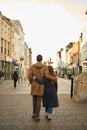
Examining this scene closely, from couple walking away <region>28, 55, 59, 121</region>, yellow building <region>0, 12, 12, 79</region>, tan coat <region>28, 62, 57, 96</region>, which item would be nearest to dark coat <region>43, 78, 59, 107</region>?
couple walking away <region>28, 55, 59, 121</region>

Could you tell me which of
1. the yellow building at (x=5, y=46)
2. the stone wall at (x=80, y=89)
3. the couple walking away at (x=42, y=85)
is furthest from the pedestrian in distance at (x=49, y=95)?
the yellow building at (x=5, y=46)

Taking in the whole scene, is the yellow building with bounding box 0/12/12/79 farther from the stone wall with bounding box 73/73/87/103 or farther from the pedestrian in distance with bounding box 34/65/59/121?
the pedestrian in distance with bounding box 34/65/59/121

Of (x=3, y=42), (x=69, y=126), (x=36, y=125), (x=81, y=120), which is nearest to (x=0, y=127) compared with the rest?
(x=36, y=125)

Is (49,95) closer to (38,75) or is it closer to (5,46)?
(38,75)

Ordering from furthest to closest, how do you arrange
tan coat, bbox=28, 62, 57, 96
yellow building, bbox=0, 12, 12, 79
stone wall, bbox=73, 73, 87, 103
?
yellow building, bbox=0, 12, 12, 79
stone wall, bbox=73, 73, 87, 103
tan coat, bbox=28, 62, 57, 96

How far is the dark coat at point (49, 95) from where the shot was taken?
11.4 meters

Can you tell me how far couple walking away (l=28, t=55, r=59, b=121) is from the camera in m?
11.3

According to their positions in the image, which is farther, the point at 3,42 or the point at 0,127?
the point at 3,42

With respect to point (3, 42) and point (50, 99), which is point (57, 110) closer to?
point (50, 99)

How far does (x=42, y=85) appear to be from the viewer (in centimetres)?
1134

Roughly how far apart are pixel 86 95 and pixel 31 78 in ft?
21.1

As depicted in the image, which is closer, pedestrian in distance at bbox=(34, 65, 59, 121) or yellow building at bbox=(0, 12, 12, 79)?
pedestrian in distance at bbox=(34, 65, 59, 121)

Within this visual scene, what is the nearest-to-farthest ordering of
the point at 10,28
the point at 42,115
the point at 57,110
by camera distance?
the point at 42,115
the point at 57,110
the point at 10,28

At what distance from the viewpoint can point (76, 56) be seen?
101 meters
